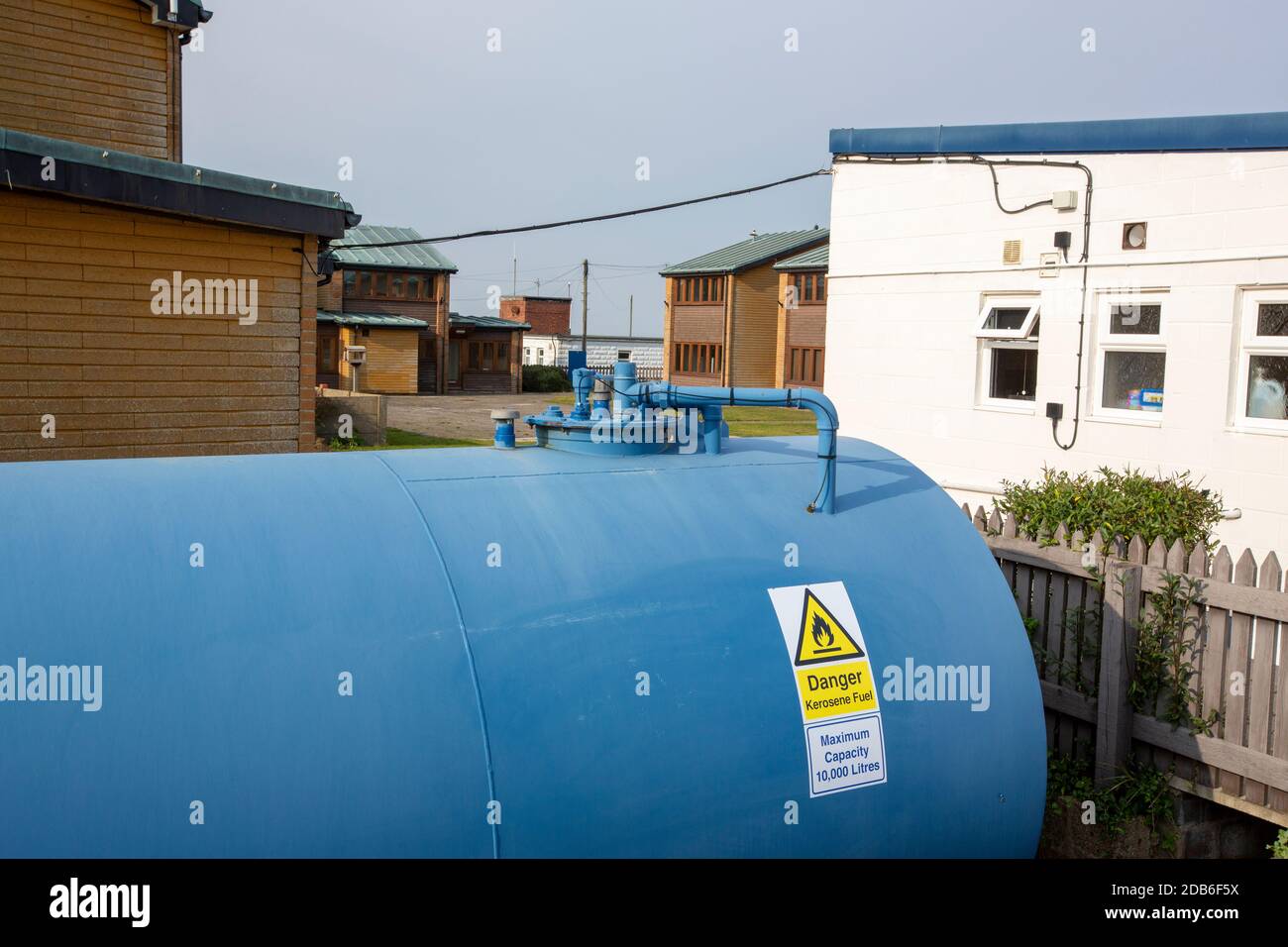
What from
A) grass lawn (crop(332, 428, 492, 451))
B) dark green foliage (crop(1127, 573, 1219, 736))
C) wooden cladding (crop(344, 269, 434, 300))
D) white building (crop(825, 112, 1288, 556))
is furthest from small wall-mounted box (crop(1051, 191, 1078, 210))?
wooden cladding (crop(344, 269, 434, 300))

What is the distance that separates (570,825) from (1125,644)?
4074 millimetres

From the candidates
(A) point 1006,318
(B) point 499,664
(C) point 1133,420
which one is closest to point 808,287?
(A) point 1006,318

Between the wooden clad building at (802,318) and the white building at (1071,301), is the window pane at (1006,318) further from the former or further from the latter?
the wooden clad building at (802,318)

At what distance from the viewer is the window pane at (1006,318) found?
473 inches

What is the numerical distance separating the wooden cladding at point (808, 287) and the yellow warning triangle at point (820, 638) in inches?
1767

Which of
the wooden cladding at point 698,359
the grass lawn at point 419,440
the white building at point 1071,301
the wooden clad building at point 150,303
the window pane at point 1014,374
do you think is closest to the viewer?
the white building at point 1071,301

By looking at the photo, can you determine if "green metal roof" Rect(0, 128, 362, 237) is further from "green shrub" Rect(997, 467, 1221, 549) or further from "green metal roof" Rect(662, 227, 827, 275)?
"green metal roof" Rect(662, 227, 827, 275)

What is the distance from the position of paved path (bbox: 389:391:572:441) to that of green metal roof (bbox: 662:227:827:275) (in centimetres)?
893

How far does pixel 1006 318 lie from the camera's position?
1217 centimetres

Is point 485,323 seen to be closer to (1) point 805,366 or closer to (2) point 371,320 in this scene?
(2) point 371,320

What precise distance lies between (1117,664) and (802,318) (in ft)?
144

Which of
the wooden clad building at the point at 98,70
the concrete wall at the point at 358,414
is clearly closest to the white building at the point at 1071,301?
the wooden clad building at the point at 98,70

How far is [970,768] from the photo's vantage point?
4430mm
